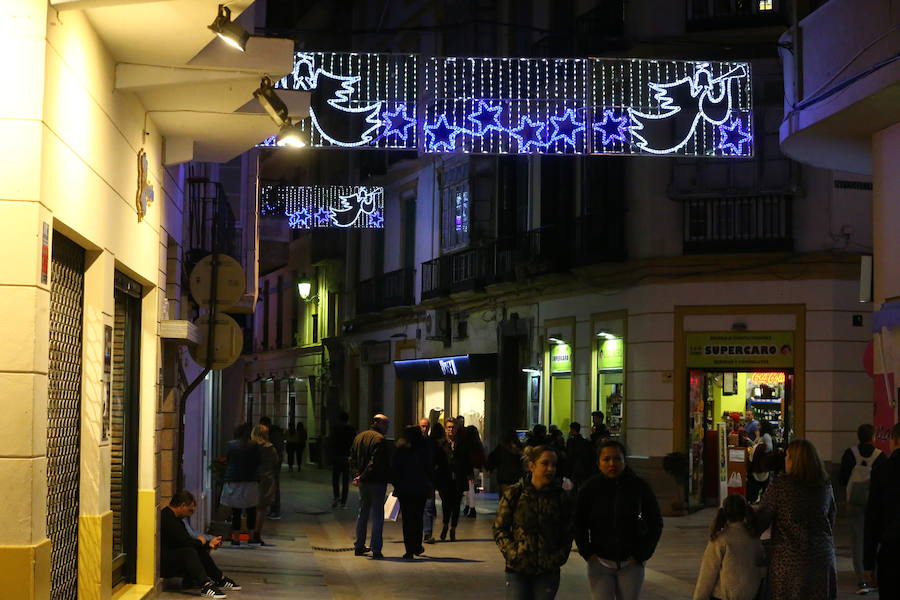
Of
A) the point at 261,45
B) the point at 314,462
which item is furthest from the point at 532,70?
the point at 314,462

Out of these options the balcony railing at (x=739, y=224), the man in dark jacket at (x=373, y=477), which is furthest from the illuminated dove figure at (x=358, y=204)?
the man in dark jacket at (x=373, y=477)

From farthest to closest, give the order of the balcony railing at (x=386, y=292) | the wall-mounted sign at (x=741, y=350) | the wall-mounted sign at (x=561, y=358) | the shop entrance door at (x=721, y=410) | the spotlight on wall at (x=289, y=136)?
the balcony railing at (x=386, y=292), the wall-mounted sign at (x=561, y=358), the shop entrance door at (x=721, y=410), the wall-mounted sign at (x=741, y=350), the spotlight on wall at (x=289, y=136)

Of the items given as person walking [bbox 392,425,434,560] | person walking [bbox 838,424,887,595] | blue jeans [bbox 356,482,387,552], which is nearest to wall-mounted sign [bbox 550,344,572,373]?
person walking [bbox 392,425,434,560]

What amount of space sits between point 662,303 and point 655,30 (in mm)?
4998

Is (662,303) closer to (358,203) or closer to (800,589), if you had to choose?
(358,203)

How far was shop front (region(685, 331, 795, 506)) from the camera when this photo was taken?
2338cm

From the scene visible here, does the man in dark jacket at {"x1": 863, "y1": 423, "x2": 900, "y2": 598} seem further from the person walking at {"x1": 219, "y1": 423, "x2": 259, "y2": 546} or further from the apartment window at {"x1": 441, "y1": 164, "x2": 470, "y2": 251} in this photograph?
the apartment window at {"x1": 441, "y1": 164, "x2": 470, "y2": 251}

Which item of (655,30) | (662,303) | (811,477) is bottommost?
(811,477)

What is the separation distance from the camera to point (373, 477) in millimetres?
17688

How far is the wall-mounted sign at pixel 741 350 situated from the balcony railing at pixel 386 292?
1420 centimetres

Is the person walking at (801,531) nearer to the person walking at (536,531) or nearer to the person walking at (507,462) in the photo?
the person walking at (536,531)

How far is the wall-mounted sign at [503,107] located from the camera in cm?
1466

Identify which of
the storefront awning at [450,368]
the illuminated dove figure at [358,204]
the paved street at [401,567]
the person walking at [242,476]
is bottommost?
the paved street at [401,567]

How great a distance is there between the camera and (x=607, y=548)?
8680mm
